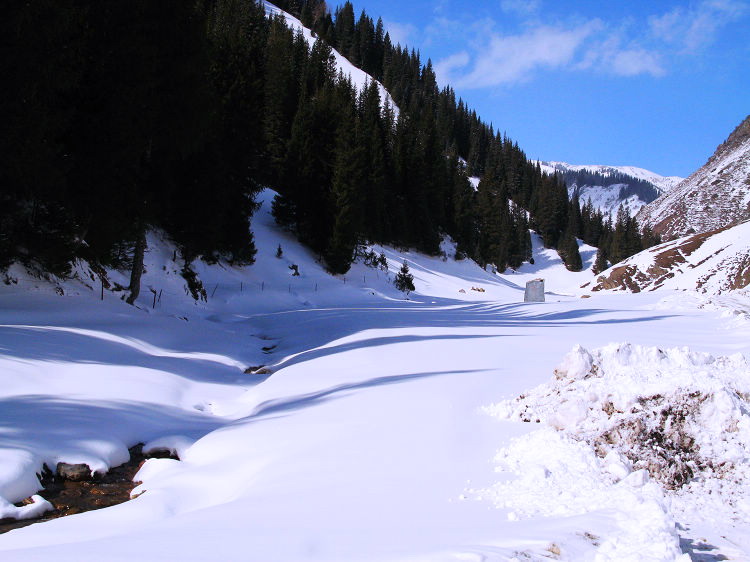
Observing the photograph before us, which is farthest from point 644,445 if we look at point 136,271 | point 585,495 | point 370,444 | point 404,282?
point 404,282

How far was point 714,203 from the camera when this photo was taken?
116 metres

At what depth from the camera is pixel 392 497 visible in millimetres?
3150

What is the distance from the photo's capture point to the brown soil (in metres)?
3.80

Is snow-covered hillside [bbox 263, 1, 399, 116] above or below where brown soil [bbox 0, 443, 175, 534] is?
above

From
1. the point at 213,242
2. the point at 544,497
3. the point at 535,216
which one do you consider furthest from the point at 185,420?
the point at 535,216

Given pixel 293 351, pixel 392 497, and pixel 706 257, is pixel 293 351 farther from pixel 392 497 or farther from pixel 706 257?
pixel 706 257

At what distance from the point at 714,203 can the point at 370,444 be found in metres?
138

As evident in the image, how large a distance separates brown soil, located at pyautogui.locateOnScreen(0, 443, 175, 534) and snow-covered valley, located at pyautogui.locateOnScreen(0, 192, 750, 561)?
0.49 feet

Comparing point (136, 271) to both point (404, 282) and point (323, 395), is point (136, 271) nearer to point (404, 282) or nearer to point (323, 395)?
point (323, 395)

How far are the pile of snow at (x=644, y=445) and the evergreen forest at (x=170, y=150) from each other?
1070 centimetres

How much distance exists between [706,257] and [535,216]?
64.1 meters

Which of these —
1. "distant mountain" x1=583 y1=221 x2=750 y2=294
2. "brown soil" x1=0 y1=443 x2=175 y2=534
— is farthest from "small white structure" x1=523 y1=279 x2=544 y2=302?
"brown soil" x1=0 y1=443 x2=175 y2=534

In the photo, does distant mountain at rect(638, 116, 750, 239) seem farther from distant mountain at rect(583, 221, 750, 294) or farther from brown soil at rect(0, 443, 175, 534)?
brown soil at rect(0, 443, 175, 534)

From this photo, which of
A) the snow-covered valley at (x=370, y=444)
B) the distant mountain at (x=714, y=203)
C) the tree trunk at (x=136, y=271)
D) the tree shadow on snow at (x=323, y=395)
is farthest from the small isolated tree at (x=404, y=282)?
the distant mountain at (x=714, y=203)
